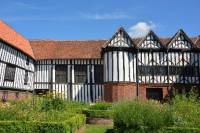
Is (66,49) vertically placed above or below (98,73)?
above

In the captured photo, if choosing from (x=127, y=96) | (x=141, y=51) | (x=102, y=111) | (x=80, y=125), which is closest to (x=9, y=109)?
(x=80, y=125)

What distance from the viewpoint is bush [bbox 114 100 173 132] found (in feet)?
45.5

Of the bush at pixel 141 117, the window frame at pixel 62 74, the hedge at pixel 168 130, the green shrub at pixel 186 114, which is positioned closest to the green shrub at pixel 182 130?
the hedge at pixel 168 130

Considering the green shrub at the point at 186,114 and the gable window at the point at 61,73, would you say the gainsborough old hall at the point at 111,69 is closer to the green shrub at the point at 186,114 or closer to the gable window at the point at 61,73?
the gable window at the point at 61,73

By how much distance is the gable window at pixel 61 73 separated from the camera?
111 feet

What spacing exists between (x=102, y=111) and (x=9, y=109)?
297 inches

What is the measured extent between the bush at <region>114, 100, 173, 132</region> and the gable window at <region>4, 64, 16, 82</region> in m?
13.9

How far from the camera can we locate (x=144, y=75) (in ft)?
100

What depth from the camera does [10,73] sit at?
2709 cm

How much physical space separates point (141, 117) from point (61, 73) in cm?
2060

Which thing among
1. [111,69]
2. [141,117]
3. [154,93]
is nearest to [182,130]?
[141,117]

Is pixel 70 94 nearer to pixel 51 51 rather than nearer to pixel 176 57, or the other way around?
pixel 51 51

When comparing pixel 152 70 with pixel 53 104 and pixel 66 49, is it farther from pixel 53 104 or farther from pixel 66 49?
pixel 53 104

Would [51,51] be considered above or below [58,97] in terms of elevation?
above
